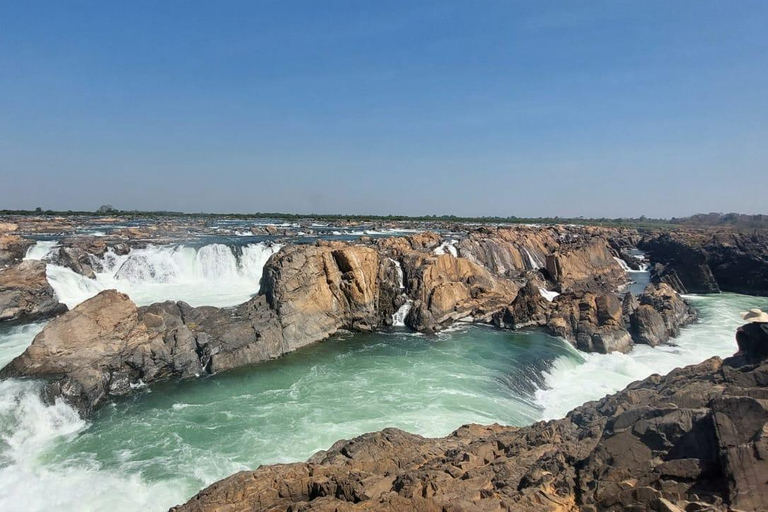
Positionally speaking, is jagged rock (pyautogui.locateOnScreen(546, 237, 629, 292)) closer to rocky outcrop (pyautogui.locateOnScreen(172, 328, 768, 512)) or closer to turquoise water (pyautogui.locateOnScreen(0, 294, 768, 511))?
turquoise water (pyautogui.locateOnScreen(0, 294, 768, 511))

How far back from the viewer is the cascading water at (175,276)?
86.7 feet

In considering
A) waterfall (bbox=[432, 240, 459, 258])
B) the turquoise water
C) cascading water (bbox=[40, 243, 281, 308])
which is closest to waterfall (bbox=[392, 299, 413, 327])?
the turquoise water

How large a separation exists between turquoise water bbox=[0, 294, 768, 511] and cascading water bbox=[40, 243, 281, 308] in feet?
23.1

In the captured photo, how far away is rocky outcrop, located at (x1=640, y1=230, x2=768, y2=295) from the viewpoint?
118 feet

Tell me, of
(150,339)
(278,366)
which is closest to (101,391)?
(150,339)

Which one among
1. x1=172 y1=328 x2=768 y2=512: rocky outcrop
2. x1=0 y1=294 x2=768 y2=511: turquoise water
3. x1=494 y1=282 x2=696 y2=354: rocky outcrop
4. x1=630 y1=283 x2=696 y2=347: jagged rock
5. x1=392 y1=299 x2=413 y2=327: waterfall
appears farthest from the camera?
x1=392 y1=299 x2=413 y2=327: waterfall

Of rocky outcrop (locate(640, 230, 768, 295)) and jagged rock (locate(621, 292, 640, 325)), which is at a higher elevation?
rocky outcrop (locate(640, 230, 768, 295))

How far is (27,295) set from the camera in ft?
73.3

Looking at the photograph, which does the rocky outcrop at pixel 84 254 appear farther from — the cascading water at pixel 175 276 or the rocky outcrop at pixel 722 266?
the rocky outcrop at pixel 722 266

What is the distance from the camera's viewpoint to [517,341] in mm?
21781

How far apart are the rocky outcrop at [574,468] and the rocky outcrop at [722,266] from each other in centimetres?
3276

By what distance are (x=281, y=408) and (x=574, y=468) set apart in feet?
33.4

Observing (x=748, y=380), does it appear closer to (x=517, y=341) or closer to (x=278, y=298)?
(x=517, y=341)

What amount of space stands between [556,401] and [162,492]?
42.3 ft
